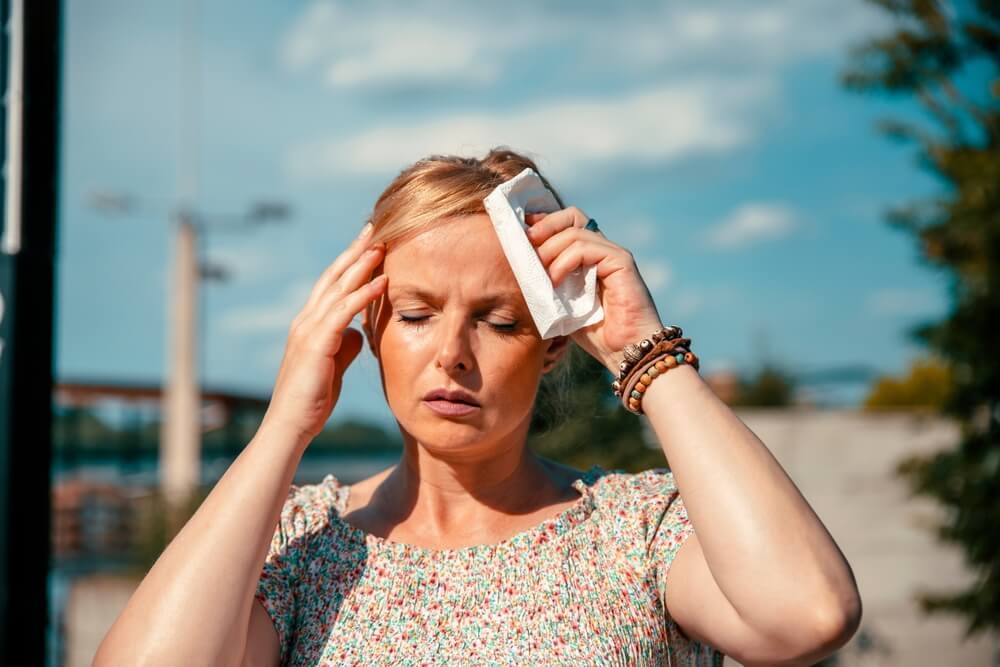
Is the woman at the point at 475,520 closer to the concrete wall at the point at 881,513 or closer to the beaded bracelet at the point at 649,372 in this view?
the beaded bracelet at the point at 649,372

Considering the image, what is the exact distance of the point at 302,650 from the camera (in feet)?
5.92

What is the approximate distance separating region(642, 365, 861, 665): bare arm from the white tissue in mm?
207

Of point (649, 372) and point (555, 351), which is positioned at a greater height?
point (555, 351)

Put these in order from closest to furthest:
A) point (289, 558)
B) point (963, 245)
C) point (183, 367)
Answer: point (289, 558), point (963, 245), point (183, 367)

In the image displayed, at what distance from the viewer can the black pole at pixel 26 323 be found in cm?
212

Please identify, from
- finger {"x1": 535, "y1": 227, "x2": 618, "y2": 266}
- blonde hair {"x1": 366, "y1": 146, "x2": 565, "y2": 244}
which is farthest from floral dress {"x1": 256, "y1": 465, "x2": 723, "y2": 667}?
blonde hair {"x1": 366, "y1": 146, "x2": 565, "y2": 244}

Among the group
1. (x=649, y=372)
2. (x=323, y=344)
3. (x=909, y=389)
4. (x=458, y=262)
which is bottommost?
(x=649, y=372)

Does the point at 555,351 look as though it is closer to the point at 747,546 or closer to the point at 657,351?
the point at 657,351

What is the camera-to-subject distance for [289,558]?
190 cm

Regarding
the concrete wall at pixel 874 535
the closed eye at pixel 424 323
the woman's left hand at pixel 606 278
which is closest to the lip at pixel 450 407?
the closed eye at pixel 424 323

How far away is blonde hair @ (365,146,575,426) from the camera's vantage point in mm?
1882

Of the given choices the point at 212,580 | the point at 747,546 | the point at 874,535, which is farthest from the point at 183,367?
the point at 747,546

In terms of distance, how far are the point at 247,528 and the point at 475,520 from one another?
1.58ft

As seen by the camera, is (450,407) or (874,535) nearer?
(450,407)
